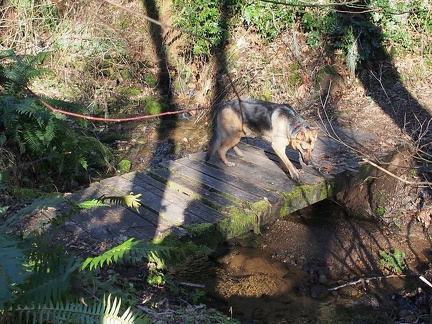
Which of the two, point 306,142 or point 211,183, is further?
point 306,142

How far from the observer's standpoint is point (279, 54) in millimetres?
9930

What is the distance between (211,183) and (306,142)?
139 cm

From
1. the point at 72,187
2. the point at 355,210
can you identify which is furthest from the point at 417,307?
the point at 72,187

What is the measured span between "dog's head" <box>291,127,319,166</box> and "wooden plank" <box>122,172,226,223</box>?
162 cm

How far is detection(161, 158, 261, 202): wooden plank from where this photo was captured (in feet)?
18.1

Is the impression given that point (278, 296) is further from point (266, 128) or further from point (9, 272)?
point (9, 272)

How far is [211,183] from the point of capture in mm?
5922

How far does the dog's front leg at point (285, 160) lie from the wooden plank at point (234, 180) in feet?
1.59

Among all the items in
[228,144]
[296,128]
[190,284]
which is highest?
[296,128]

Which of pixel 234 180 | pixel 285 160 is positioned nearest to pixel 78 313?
pixel 234 180

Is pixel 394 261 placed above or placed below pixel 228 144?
below

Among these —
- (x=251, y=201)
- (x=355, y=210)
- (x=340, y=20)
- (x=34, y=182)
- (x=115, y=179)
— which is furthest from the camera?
(x=340, y=20)

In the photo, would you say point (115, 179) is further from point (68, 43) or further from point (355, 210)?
point (68, 43)

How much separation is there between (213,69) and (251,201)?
5.53 m
